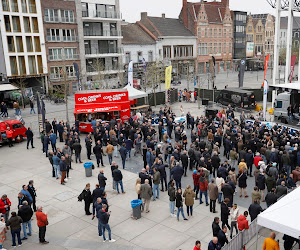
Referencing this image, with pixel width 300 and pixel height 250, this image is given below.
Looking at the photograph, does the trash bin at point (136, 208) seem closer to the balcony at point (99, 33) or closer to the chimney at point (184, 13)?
the balcony at point (99, 33)

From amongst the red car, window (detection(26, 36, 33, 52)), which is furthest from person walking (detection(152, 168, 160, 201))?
window (detection(26, 36, 33, 52))

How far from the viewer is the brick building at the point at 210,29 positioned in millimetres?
70250

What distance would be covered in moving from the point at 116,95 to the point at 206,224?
16.2 m

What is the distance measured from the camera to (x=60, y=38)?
46750mm

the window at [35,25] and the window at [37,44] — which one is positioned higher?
the window at [35,25]

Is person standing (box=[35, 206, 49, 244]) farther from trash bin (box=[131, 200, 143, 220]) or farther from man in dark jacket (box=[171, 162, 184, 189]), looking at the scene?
man in dark jacket (box=[171, 162, 184, 189])

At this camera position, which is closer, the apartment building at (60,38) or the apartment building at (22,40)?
the apartment building at (22,40)

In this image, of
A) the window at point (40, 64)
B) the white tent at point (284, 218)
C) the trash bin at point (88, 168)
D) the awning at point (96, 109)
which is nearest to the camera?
the white tent at point (284, 218)

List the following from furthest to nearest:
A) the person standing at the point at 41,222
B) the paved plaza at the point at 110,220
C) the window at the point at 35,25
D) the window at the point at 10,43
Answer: the window at the point at 35,25, the window at the point at 10,43, the paved plaza at the point at 110,220, the person standing at the point at 41,222

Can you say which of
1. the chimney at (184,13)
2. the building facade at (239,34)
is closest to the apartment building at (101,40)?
the chimney at (184,13)

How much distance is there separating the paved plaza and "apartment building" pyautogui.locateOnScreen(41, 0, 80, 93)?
94.7 ft

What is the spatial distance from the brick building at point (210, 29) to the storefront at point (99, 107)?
48467 millimetres

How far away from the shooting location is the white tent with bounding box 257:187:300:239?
8.23 metres

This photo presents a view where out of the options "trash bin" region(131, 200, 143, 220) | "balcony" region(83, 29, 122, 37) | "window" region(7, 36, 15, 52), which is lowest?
"trash bin" region(131, 200, 143, 220)
